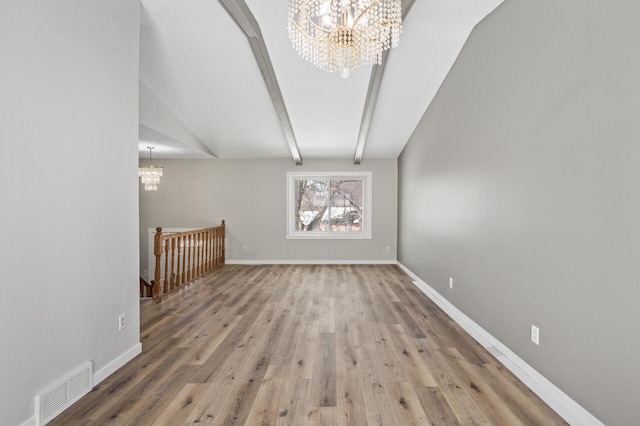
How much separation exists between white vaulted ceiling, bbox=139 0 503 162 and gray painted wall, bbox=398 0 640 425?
524 millimetres

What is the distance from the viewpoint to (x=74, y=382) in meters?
1.98

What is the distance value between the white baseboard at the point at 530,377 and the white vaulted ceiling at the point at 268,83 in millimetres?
2854

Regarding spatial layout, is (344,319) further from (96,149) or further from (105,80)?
(105,80)

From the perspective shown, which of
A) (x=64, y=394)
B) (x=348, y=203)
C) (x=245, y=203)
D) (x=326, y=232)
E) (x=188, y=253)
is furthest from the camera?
(x=348, y=203)

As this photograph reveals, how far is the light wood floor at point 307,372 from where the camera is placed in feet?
6.12

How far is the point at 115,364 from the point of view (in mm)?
2359

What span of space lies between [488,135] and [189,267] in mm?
4673

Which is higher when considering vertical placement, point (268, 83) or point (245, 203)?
point (268, 83)

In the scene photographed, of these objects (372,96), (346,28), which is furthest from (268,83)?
(346,28)

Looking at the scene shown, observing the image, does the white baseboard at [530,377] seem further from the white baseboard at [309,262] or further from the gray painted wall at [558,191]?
the white baseboard at [309,262]

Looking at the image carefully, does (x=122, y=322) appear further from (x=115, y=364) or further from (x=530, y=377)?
(x=530, y=377)

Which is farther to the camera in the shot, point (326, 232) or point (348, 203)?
point (348, 203)

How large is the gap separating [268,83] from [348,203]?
363cm

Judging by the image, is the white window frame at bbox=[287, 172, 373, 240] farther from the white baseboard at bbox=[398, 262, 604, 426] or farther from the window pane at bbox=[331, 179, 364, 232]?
the white baseboard at bbox=[398, 262, 604, 426]
